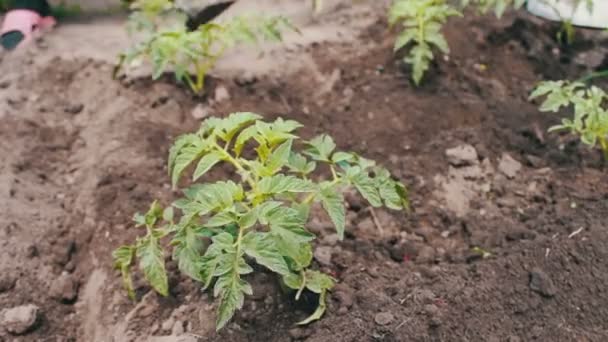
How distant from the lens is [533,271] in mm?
2070

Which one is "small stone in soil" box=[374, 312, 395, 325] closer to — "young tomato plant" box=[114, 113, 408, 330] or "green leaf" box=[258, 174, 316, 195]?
"young tomato plant" box=[114, 113, 408, 330]

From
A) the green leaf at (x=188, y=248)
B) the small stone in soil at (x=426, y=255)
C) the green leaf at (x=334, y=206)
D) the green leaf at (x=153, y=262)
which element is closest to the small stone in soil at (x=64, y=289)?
the green leaf at (x=153, y=262)

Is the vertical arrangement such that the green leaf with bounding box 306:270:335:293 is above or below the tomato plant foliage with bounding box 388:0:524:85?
below

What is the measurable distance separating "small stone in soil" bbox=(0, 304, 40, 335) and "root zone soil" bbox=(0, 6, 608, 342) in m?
0.03

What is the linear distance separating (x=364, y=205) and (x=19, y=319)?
111 centimetres

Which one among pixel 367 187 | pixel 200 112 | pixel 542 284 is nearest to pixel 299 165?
pixel 367 187

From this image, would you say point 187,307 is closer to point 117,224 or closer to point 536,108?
point 117,224

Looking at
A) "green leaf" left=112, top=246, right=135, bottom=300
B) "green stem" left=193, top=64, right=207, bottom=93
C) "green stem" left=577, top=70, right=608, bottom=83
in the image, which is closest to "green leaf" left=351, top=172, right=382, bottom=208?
"green leaf" left=112, top=246, right=135, bottom=300

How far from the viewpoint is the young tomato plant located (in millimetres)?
1693

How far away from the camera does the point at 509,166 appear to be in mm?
2561

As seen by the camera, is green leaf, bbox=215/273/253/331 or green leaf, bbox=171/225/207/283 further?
green leaf, bbox=171/225/207/283

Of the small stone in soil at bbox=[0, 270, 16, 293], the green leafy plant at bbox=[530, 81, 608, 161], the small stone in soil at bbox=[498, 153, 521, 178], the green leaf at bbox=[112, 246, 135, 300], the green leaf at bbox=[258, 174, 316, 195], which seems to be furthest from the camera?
the small stone in soil at bbox=[498, 153, 521, 178]

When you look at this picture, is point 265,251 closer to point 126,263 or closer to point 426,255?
point 126,263

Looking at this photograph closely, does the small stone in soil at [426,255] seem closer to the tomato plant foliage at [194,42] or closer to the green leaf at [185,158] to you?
the green leaf at [185,158]
